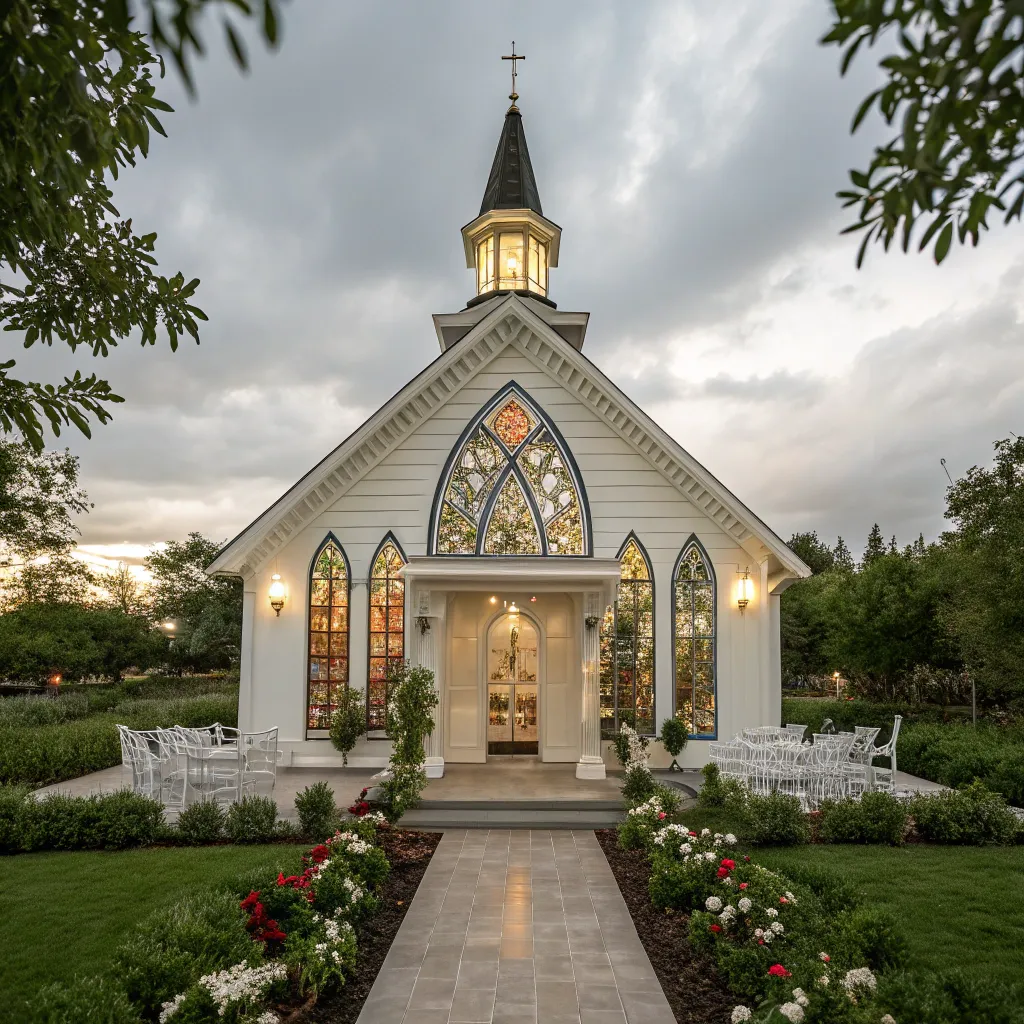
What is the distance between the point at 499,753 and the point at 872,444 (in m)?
19.5

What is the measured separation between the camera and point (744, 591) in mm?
13422

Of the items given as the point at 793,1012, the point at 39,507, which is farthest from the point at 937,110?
the point at 39,507

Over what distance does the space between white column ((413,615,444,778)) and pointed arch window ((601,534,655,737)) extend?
290cm

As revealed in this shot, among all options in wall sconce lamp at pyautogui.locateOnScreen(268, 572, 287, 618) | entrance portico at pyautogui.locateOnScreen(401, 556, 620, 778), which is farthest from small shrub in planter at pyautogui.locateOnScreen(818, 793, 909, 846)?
wall sconce lamp at pyautogui.locateOnScreen(268, 572, 287, 618)

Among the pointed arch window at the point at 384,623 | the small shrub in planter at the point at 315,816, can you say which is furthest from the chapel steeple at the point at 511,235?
the small shrub in planter at the point at 315,816

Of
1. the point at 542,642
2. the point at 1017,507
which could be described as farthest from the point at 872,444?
the point at 542,642

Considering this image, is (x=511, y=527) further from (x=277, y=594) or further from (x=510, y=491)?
(x=277, y=594)

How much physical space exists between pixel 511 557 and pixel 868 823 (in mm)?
6505

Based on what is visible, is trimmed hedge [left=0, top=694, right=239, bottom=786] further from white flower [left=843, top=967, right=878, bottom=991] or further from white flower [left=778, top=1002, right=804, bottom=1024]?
white flower [left=843, top=967, right=878, bottom=991]

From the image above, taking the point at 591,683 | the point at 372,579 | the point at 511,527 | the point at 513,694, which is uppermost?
the point at 511,527

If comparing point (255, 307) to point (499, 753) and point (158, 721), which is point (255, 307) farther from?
point (499, 753)

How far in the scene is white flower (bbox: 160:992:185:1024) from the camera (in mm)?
4078

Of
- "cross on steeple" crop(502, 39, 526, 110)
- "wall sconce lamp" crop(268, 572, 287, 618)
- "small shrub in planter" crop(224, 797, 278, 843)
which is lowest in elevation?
"small shrub in planter" crop(224, 797, 278, 843)

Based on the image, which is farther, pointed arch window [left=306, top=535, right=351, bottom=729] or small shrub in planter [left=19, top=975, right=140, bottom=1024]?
pointed arch window [left=306, top=535, right=351, bottom=729]
